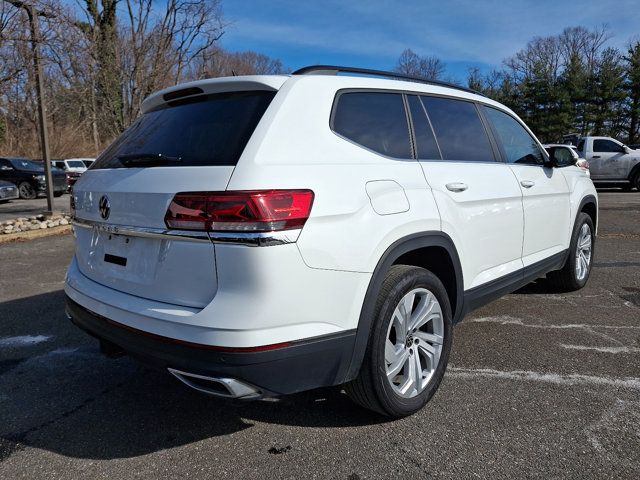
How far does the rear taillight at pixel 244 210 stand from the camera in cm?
205

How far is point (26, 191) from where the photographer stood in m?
20.0

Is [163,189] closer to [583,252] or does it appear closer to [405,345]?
[405,345]

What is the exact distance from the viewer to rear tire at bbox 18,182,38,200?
1981 cm

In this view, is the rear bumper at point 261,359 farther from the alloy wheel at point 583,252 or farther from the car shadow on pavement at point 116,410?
the alloy wheel at point 583,252

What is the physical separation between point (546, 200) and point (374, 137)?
2.20 m

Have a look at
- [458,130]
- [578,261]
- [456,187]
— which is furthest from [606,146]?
[456,187]

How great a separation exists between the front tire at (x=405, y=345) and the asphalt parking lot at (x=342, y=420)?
18cm

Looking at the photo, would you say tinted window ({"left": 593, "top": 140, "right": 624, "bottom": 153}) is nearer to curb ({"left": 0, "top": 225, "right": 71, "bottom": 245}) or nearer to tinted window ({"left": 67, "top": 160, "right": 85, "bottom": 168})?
curb ({"left": 0, "top": 225, "right": 71, "bottom": 245})

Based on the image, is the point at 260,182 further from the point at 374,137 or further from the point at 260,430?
the point at 260,430

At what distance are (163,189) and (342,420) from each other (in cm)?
156

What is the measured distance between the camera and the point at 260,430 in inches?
106

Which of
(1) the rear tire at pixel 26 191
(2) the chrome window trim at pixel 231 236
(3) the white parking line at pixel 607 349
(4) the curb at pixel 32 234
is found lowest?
(3) the white parking line at pixel 607 349

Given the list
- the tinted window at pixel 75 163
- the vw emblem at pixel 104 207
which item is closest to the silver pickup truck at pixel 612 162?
the vw emblem at pixel 104 207

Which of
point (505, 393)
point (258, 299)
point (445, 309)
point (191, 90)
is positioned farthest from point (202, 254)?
point (505, 393)
